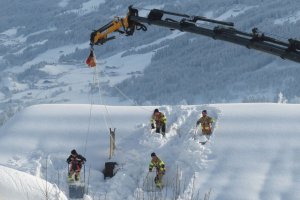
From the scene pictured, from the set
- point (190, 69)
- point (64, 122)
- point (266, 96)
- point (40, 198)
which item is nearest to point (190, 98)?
point (190, 69)

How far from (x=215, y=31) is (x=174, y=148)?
12872mm

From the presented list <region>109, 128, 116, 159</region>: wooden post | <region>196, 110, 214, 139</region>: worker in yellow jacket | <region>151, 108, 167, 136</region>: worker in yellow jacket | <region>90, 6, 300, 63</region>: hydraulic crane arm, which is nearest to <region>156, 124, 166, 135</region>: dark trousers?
<region>151, 108, 167, 136</region>: worker in yellow jacket

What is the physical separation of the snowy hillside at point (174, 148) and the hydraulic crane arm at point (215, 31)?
22.0 ft

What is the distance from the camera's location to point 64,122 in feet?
99.3

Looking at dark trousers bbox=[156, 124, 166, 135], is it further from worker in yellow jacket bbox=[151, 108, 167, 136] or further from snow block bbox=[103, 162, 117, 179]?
snow block bbox=[103, 162, 117, 179]

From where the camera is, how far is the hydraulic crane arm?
1232 centimetres

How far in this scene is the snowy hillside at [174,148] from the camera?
77.7 ft

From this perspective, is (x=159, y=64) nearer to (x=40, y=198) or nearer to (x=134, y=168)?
(x=134, y=168)

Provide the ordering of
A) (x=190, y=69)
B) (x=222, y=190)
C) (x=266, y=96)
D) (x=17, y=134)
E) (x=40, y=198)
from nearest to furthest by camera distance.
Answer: (x=40, y=198), (x=222, y=190), (x=17, y=134), (x=266, y=96), (x=190, y=69)

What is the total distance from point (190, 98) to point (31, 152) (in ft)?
446

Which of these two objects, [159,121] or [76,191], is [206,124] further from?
[76,191]

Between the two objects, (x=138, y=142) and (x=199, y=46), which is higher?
(x=199, y=46)

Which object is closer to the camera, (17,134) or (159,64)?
(17,134)

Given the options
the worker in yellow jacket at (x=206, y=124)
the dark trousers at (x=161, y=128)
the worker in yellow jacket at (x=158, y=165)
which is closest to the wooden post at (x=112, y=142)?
the dark trousers at (x=161, y=128)
